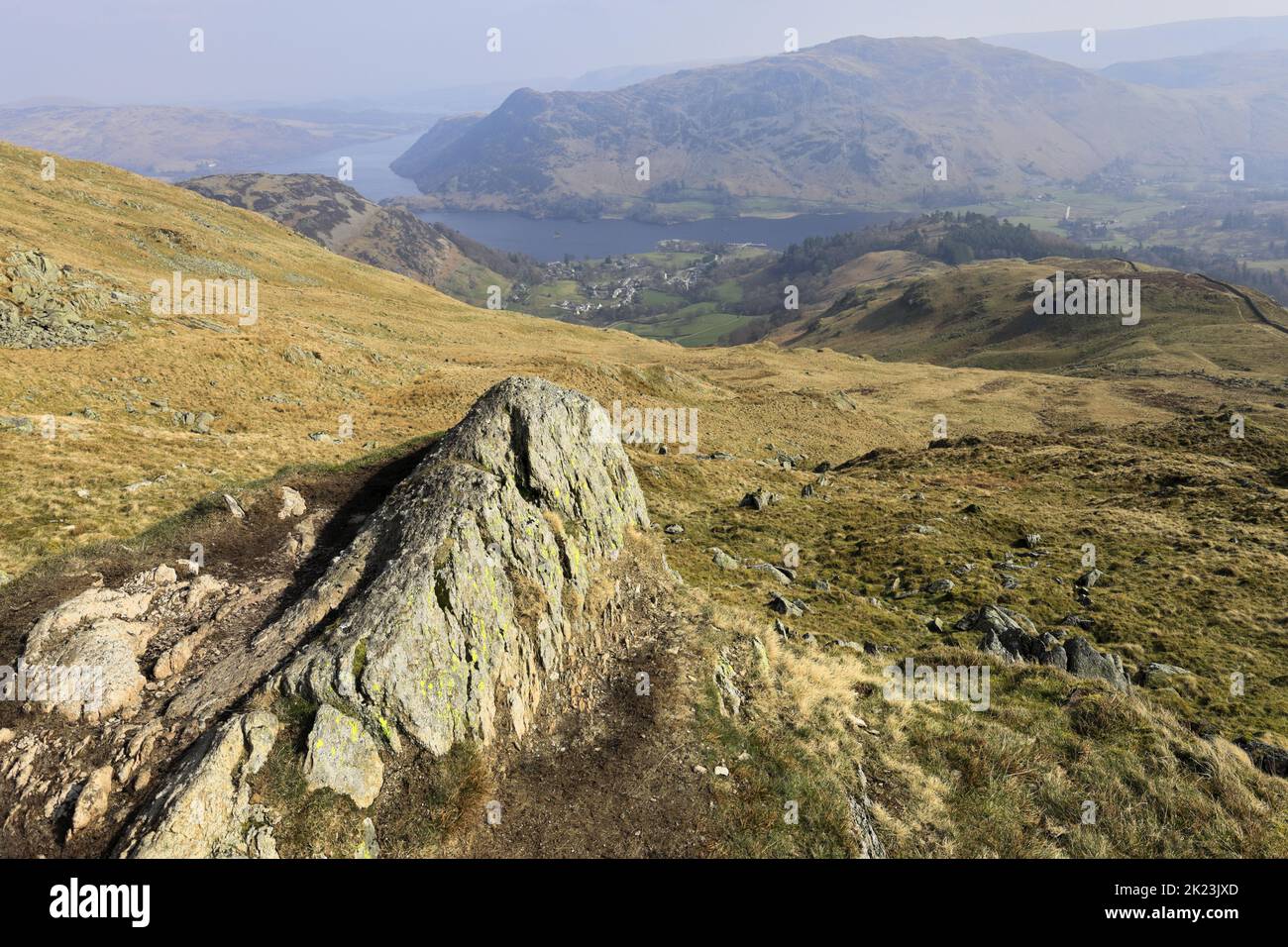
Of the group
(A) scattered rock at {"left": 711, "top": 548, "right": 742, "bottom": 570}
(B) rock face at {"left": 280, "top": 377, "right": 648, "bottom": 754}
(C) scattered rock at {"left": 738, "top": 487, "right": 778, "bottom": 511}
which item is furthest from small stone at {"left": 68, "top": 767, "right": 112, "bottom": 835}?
(C) scattered rock at {"left": 738, "top": 487, "right": 778, "bottom": 511}

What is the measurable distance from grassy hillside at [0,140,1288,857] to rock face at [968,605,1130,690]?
38.0 inches

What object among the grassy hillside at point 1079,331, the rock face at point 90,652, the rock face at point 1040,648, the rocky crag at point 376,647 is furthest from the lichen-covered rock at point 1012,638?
the grassy hillside at point 1079,331

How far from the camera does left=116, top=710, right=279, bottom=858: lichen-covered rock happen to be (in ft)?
30.8

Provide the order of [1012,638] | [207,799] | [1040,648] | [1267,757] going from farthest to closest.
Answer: [1012,638] → [1040,648] → [1267,757] → [207,799]

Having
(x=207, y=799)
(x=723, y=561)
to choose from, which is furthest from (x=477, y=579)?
(x=723, y=561)

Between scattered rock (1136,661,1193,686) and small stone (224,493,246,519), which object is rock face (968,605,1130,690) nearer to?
scattered rock (1136,661,1193,686)

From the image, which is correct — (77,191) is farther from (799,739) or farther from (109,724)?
(799,739)

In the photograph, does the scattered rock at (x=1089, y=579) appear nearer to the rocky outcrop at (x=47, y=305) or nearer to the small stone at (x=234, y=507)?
the small stone at (x=234, y=507)

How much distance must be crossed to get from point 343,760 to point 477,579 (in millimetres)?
4699

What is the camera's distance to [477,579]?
47.6 ft

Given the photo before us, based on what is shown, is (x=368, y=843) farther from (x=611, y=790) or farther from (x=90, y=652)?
(x=90, y=652)

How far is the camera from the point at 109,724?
37.9ft

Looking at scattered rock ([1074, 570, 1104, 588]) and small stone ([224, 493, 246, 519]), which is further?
scattered rock ([1074, 570, 1104, 588])
